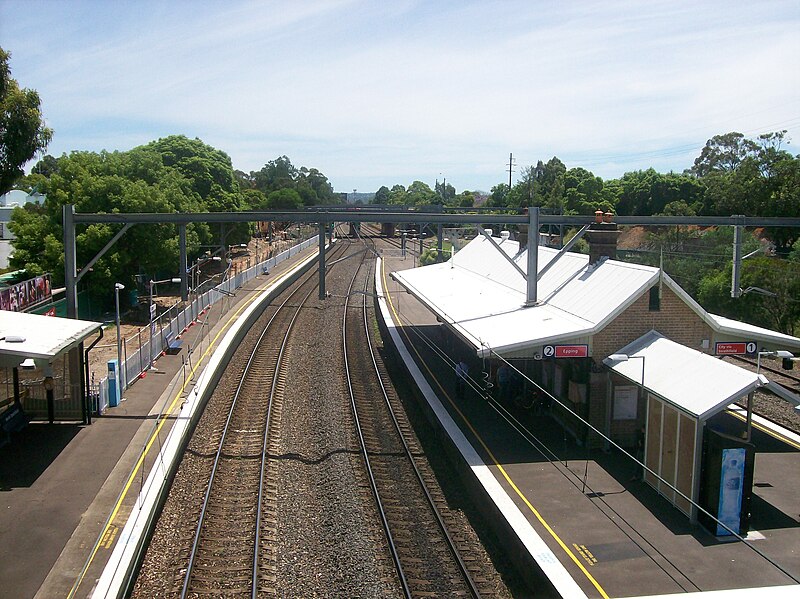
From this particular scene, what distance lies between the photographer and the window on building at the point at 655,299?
48.7 feet

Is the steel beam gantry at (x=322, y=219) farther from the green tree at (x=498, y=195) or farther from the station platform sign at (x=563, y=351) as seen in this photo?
the green tree at (x=498, y=195)

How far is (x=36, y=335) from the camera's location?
14328mm

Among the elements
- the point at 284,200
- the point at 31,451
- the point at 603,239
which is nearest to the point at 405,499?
the point at 31,451

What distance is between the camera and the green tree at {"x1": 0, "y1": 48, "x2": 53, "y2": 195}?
981 inches

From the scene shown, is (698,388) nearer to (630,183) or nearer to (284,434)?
(284,434)

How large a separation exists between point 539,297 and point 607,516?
343 inches

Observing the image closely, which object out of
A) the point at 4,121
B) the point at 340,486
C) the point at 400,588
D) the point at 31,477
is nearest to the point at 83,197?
the point at 4,121

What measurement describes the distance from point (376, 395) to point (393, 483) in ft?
21.7

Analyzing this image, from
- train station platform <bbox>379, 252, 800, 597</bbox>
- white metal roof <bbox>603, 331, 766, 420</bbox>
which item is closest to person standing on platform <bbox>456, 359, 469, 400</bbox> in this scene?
train station platform <bbox>379, 252, 800, 597</bbox>

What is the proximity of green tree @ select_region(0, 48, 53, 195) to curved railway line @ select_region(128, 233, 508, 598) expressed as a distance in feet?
39.5

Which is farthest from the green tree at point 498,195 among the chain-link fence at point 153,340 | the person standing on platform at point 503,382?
the person standing on platform at point 503,382

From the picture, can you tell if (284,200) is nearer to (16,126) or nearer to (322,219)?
(16,126)

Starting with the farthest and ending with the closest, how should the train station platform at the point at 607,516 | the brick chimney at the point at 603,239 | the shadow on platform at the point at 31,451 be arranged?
1. the brick chimney at the point at 603,239
2. the shadow on platform at the point at 31,451
3. the train station platform at the point at 607,516

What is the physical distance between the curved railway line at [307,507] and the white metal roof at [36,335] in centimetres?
336
